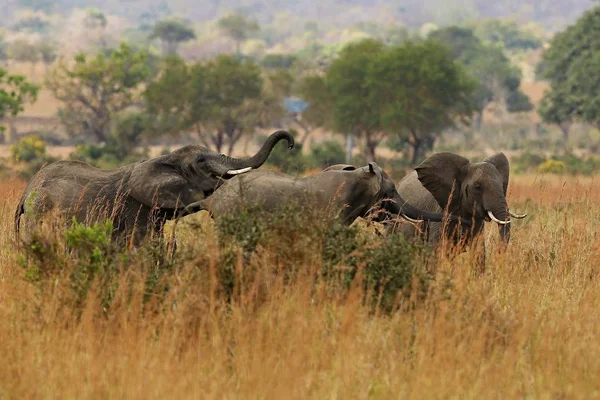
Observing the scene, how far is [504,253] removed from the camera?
1023 centimetres

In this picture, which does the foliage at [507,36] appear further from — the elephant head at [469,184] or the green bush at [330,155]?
the elephant head at [469,184]

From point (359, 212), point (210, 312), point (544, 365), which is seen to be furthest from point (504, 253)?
point (210, 312)

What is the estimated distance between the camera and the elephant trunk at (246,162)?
9.91 metres

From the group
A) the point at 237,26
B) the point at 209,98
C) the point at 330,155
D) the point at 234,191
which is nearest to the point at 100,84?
the point at 209,98

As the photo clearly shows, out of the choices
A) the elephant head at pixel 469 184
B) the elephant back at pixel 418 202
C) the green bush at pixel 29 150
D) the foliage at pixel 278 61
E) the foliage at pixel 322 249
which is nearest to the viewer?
the foliage at pixel 322 249

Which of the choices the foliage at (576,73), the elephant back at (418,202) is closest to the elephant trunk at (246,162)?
the elephant back at (418,202)

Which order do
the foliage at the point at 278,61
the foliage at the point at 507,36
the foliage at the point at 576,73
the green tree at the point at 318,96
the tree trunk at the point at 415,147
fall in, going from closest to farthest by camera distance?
the tree trunk at the point at 415,147 → the foliage at the point at 576,73 → the green tree at the point at 318,96 → the foliage at the point at 278,61 → the foliage at the point at 507,36

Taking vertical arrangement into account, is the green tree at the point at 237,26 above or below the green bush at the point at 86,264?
above

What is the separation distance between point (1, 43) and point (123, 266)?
565ft

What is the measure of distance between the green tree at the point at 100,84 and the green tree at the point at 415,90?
1443 centimetres

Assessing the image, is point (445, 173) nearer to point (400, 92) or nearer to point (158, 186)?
point (158, 186)

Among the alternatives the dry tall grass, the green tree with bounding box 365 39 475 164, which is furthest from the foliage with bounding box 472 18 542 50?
the dry tall grass

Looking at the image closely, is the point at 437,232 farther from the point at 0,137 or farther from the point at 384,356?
the point at 0,137

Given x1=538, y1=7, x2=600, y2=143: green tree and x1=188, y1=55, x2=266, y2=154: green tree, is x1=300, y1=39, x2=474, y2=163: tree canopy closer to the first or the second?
x1=188, y1=55, x2=266, y2=154: green tree
